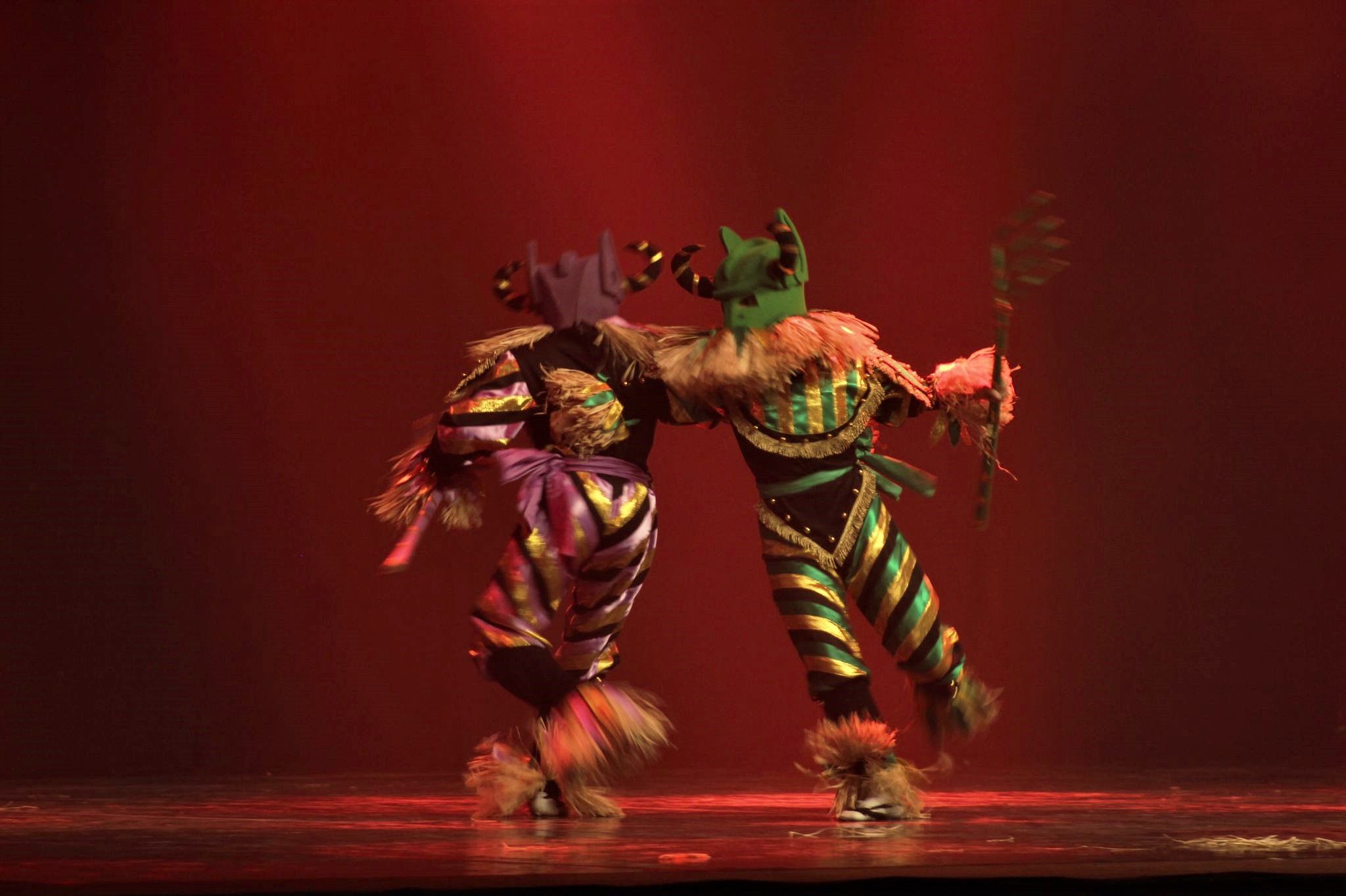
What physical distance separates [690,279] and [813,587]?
0.67 metres

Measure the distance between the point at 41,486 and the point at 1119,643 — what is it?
3.01 metres

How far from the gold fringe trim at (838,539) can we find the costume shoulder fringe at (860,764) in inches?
12.0

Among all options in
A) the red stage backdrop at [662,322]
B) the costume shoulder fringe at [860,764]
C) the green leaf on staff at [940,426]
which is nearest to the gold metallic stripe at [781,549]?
the costume shoulder fringe at [860,764]

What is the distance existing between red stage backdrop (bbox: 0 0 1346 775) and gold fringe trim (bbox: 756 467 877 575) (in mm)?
1420

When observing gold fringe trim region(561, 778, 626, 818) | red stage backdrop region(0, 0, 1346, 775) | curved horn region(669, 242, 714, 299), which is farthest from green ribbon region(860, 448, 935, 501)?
red stage backdrop region(0, 0, 1346, 775)

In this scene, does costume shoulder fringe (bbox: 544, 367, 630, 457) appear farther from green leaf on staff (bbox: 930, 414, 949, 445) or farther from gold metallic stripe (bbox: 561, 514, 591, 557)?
green leaf on staff (bbox: 930, 414, 949, 445)

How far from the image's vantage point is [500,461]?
10.9ft

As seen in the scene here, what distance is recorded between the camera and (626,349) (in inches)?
132

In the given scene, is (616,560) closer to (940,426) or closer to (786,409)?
(786,409)

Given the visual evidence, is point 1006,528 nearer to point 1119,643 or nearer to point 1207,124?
point 1119,643

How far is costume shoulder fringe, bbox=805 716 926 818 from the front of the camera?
3027 millimetres

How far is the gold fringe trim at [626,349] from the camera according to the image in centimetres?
335

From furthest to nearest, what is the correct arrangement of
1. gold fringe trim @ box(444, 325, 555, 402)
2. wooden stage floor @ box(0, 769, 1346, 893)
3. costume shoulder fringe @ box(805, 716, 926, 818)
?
gold fringe trim @ box(444, 325, 555, 402), costume shoulder fringe @ box(805, 716, 926, 818), wooden stage floor @ box(0, 769, 1346, 893)

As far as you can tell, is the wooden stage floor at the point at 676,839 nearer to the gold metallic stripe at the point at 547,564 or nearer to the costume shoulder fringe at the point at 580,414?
the gold metallic stripe at the point at 547,564
